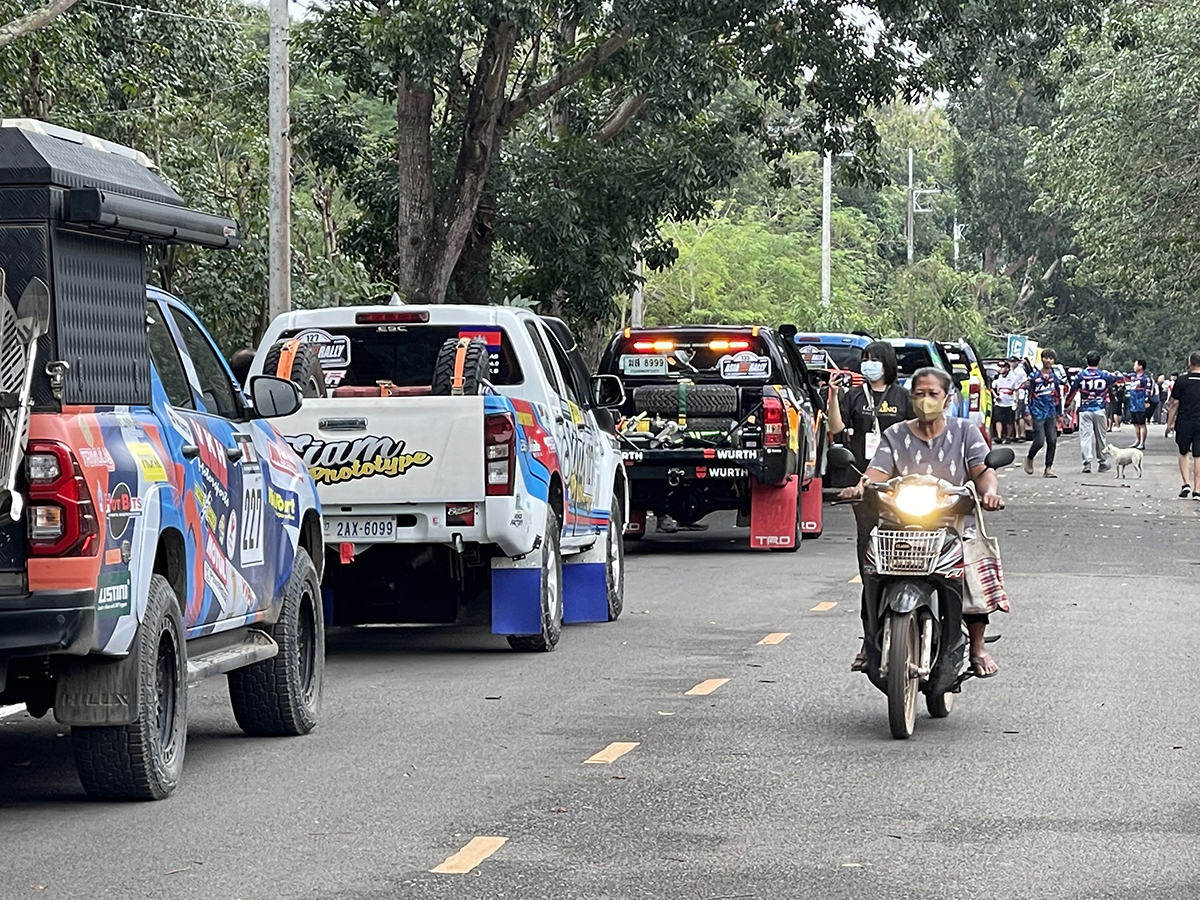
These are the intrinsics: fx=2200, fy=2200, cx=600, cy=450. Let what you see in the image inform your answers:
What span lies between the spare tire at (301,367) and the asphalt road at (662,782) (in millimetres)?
1631

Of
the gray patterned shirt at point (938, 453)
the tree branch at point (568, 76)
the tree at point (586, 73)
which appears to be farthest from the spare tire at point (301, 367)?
the tree branch at point (568, 76)

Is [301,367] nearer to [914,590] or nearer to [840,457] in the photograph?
[840,457]

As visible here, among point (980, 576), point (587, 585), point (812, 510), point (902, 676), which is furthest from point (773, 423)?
point (902, 676)

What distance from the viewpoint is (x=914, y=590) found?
32.1ft

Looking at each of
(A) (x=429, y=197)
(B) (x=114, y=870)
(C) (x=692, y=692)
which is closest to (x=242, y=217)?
(A) (x=429, y=197)

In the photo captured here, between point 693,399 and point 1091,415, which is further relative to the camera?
point 1091,415

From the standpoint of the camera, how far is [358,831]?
7.66 metres

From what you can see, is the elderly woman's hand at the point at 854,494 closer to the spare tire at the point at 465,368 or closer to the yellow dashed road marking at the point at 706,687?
the yellow dashed road marking at the point at 706,687

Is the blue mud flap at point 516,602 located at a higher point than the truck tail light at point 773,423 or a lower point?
lower

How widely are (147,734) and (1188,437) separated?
71.7 ft

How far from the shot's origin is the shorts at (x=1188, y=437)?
2773 centimetres

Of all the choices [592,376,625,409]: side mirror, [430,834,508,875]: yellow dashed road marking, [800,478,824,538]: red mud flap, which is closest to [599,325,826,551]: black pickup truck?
[800,478,824,538]: red mud flap

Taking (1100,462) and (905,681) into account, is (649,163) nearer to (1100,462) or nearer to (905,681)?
(1100,462)

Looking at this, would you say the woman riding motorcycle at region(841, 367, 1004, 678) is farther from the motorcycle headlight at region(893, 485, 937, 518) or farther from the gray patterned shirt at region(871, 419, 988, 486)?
the motorcycle headlight at region(893, 485, 937, 518)
